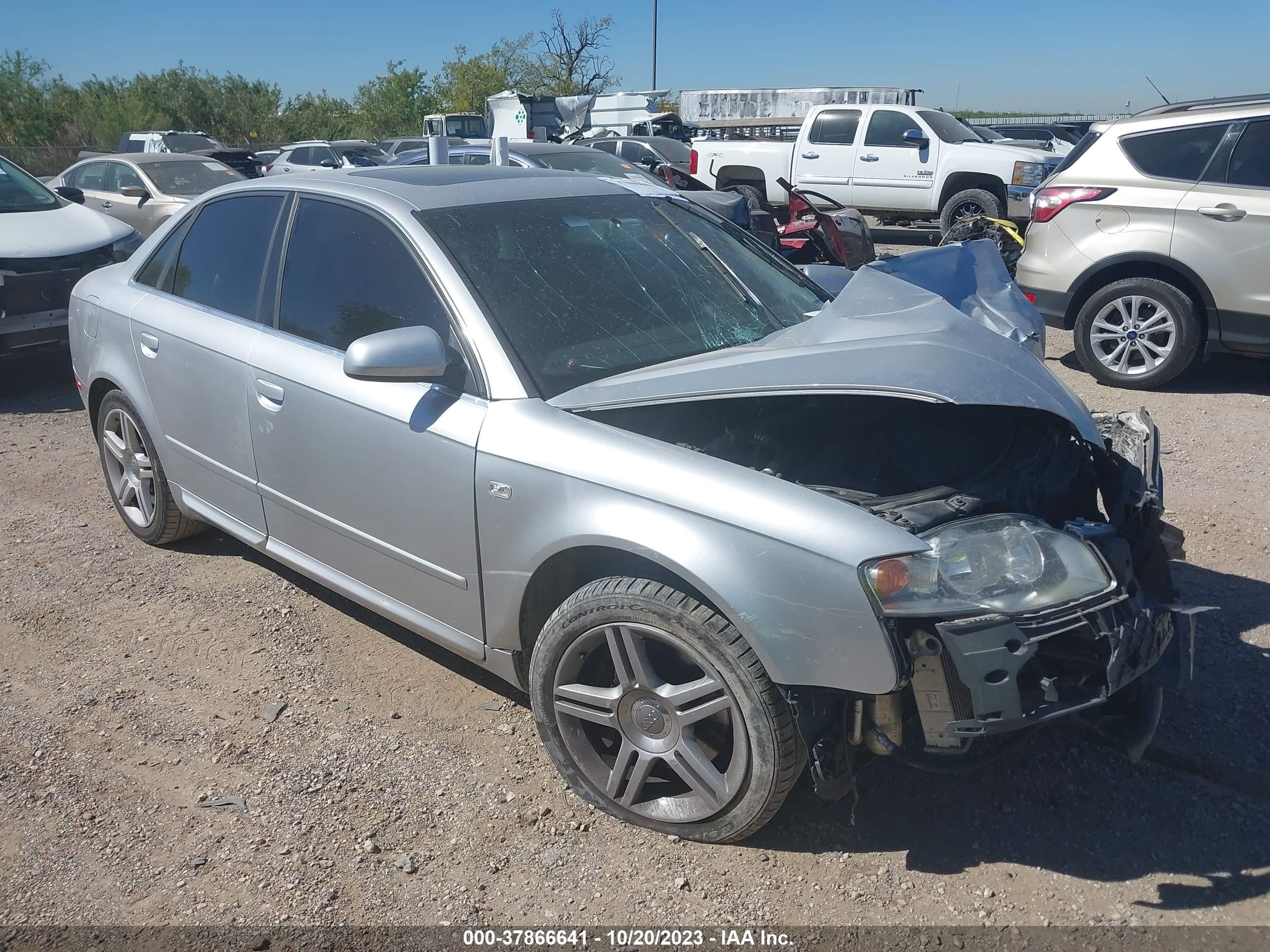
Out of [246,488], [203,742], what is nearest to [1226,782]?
[203,742]

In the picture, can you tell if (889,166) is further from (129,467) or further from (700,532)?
(700,532)

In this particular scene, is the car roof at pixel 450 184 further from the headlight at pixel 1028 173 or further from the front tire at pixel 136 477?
the headlight at pixel 1028 173

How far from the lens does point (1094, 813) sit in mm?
2836

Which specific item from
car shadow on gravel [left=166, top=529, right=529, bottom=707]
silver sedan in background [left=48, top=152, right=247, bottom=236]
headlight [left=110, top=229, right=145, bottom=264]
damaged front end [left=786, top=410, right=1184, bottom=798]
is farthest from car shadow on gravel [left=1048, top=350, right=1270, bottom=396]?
silver sedan in background [left=48, top=152, right=247, bottom=236]

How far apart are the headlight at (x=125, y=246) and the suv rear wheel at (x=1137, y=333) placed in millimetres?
7489

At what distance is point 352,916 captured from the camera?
2553mm

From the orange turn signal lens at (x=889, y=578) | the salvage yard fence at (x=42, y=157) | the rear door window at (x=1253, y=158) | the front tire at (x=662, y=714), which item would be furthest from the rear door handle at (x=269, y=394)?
the salvage yard fence at (x=42, y=157)

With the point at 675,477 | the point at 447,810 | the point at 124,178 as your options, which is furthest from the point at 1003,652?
the point at 124,178

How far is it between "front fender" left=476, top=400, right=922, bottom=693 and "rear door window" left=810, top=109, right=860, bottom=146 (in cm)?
1407

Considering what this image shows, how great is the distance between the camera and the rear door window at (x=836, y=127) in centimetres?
1548

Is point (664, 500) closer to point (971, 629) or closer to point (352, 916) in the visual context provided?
point (971, 629)

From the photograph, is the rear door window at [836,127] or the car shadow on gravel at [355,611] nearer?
the car shadow on gravel at [355,611]

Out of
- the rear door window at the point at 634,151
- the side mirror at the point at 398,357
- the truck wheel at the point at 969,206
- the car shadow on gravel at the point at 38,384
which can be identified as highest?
the side mirror at the point at 398,357

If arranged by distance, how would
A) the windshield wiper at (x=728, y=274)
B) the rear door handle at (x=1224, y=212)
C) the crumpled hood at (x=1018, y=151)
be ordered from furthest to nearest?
1. the crumpled hood at (x=1018, y=151)
2. the rear door handle at (x=1224, y=212)
3. the windshield wiper at (x=728, y=274)
